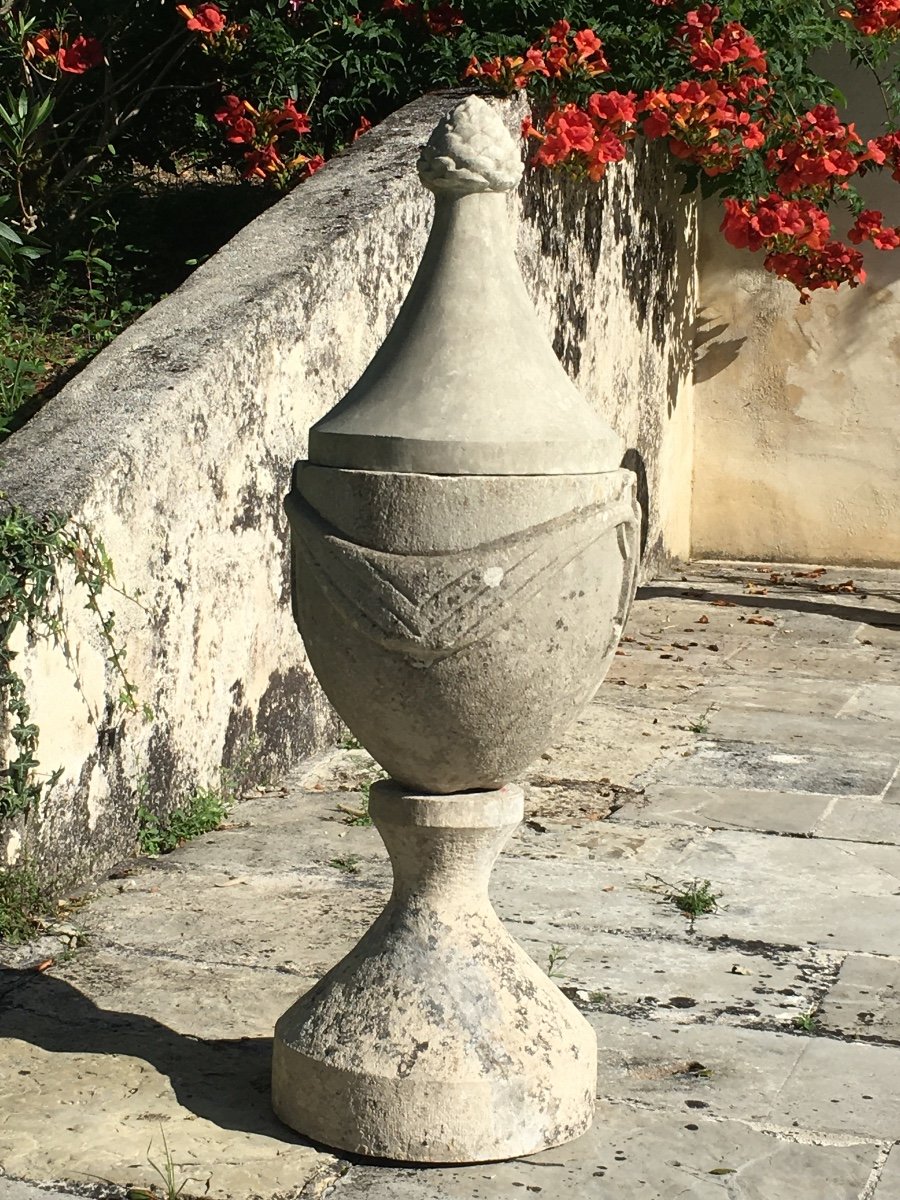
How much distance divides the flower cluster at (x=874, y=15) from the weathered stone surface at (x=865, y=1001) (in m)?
5.17

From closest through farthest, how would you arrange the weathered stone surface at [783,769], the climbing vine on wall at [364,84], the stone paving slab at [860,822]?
the stone paving slab at [860,822] < the weathered stone surface at [783,769] < the climbing vine on wall at [364,84]

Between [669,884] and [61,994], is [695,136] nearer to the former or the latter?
[669,884]

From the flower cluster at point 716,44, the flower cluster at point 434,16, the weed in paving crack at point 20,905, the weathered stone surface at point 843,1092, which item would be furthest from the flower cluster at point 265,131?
the weathered stone surface at point 843,1092

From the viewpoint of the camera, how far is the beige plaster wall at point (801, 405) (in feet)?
31.1

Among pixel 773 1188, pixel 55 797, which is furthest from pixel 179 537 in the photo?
pixel 773 1188

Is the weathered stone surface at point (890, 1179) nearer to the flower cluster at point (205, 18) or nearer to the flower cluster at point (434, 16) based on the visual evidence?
the flower cluster at point (205, 18)

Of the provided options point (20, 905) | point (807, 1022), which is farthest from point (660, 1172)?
point (20, 905)

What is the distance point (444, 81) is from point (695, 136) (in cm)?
118

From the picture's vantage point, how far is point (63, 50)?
255 inches

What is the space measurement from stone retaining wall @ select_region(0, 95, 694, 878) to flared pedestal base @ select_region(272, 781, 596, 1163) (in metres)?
1.23

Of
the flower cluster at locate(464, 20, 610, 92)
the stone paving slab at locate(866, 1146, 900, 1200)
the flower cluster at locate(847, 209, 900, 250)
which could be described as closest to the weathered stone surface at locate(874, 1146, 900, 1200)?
the stone paving slab at locate(866, 1146, 900, 1200)

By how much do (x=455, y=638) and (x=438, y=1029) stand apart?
75 cm

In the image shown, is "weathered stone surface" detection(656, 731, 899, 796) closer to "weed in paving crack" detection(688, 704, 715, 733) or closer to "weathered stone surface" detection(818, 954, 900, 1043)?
"weed in paving crack" detection(688, 704, 715, 733)

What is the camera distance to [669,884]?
4.64m
